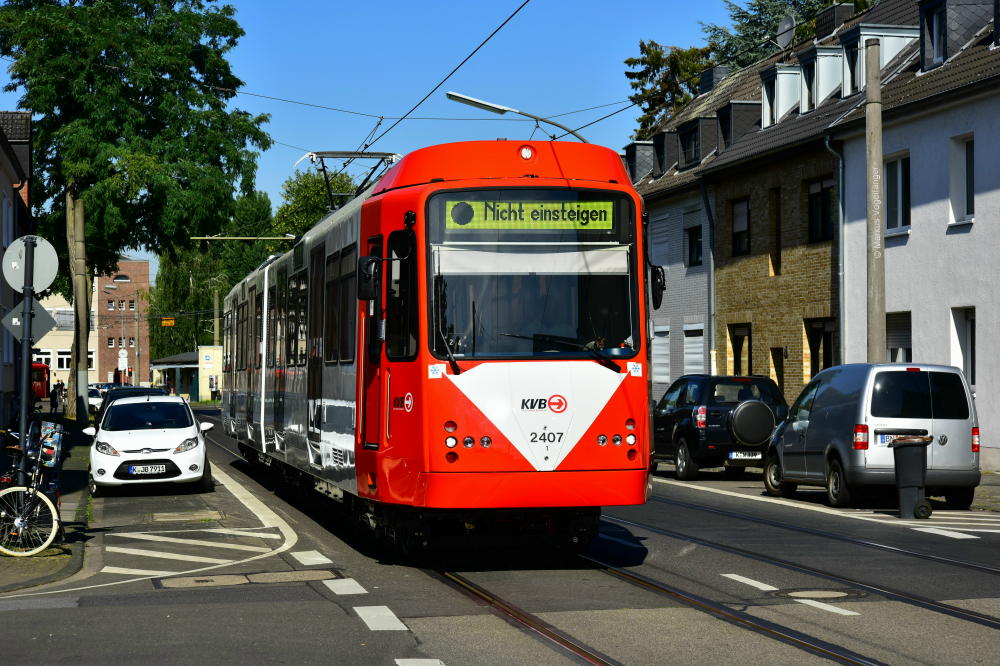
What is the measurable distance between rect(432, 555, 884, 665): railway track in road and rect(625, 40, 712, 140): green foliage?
49.3m

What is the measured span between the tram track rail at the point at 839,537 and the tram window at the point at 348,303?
5.00m

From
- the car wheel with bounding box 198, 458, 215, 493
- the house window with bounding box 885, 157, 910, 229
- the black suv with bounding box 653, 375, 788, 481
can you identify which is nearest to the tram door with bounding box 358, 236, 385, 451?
the car wheel with bounding box 198, 458, 215, 493

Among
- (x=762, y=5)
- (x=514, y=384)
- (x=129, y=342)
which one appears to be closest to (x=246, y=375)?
(x=514, y=384)

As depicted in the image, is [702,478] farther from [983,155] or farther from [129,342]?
[129,342]

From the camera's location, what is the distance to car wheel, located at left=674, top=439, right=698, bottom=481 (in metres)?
23.8

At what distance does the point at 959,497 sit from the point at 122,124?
91.6 feet

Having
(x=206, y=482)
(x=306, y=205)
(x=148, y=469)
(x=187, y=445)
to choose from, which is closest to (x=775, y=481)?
(x=206, y=482)

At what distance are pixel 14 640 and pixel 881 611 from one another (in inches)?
210

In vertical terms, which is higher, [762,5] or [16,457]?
[762,5]

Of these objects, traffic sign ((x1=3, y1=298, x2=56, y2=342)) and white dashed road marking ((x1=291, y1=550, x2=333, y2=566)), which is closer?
white dashed road marking ((x1=291, y1=550, x2=333, y2=566))

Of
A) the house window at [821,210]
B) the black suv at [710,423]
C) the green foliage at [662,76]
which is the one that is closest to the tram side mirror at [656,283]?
the black suv at [710,423]

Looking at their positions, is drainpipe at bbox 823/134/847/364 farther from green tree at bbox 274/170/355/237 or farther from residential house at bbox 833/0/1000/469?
green tree at bbox 274/170/355/237

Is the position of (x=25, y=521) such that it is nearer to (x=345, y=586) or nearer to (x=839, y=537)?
(x=345, y=586)

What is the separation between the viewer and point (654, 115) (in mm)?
61812
